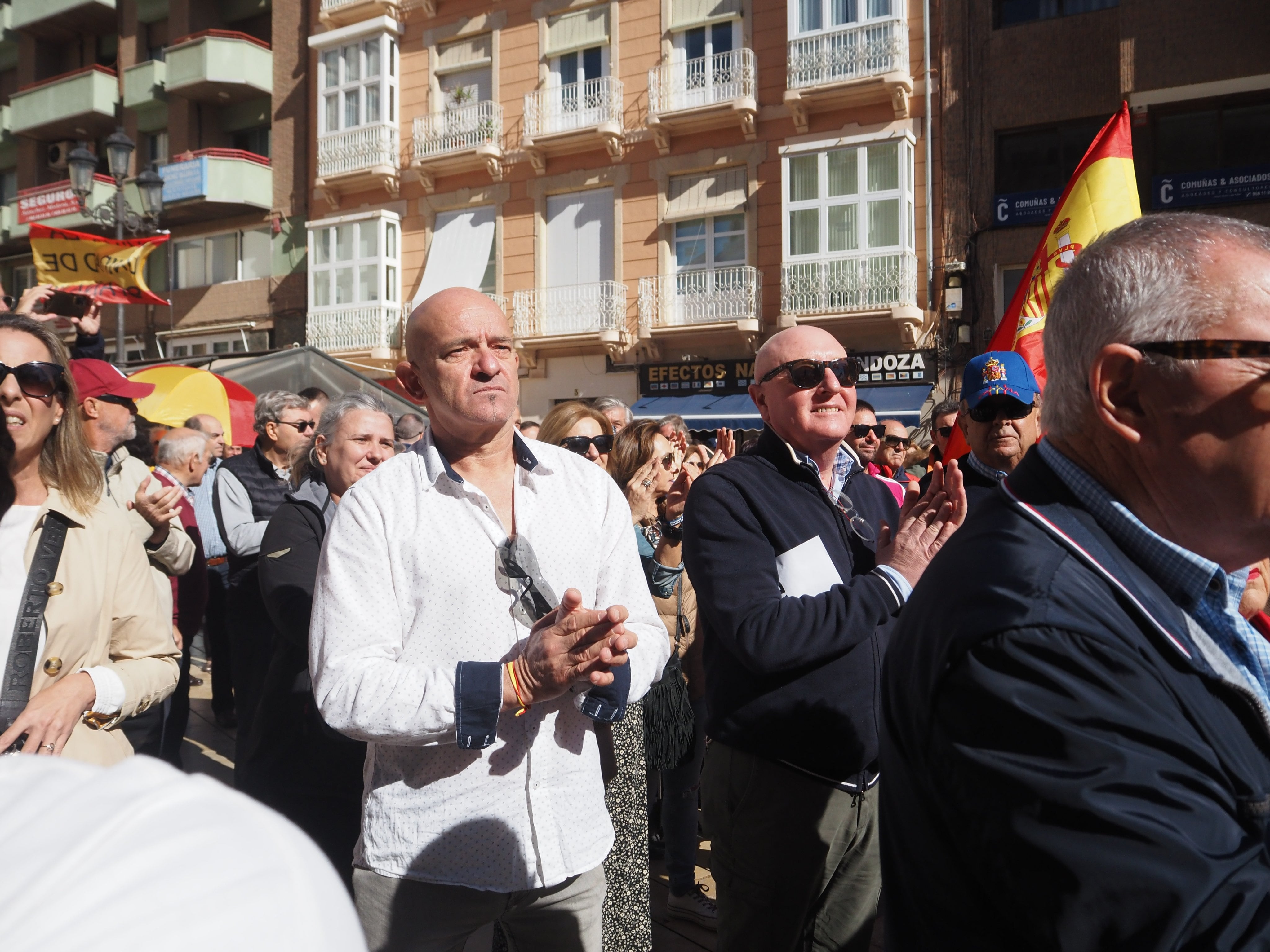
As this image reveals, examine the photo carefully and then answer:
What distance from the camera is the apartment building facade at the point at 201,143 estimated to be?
2077 cm

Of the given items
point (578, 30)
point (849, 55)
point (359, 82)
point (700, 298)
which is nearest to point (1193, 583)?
point (700, 298)

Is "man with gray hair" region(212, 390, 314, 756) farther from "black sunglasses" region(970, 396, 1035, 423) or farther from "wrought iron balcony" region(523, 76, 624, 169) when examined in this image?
"wrought iron balcony" region(523, 76, 624, 169)

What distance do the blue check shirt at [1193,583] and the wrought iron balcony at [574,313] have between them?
16508 mm

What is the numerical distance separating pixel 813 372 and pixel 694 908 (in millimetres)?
2354

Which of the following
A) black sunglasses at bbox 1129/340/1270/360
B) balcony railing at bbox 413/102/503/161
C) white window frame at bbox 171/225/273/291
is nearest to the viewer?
black sunglasses at bbox 1129/340/1270/360

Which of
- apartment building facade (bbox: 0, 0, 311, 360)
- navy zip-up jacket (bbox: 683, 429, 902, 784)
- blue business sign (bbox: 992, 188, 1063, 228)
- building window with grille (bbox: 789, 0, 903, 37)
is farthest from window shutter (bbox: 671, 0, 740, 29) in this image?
navy zip-up jacket (bbox: 683, 429, 902, 784)

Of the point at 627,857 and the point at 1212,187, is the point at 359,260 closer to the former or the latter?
the point at 1212,187

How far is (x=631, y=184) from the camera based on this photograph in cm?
1778

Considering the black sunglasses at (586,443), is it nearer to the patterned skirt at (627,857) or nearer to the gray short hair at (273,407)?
the gray short hair at (273,407)

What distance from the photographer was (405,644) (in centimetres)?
204

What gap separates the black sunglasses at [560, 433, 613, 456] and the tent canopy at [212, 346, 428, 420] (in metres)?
4.70

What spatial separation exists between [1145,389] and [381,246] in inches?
785

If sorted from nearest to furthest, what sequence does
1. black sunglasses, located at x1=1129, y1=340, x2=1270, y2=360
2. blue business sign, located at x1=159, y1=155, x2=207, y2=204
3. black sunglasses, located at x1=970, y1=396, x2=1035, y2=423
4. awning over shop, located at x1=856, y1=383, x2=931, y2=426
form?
black sunglasses, located at x1=1129, y1=340, x2=1270, y2=360, black sunglasses, located at x1=970, y1=396, x2=1035, y2=423, awning over shop, located at x1=856, y1=383, x2=931, y2=426, blue business sign, located at x1=159, y1=155, x2=207, y2=204

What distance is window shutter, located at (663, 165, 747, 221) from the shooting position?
671 inches
